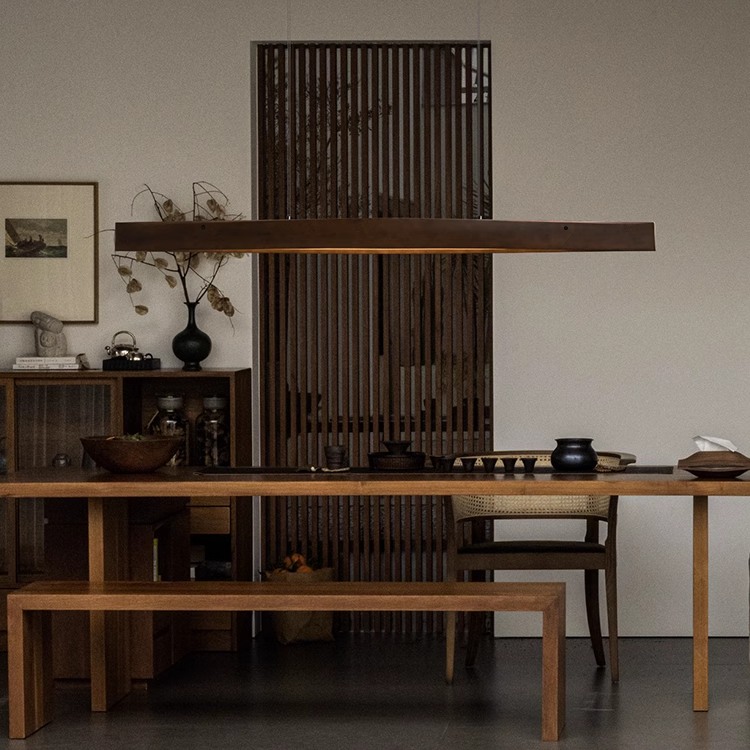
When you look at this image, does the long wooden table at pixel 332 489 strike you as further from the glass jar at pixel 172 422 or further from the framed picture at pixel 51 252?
the framed picture at pixel 51 252

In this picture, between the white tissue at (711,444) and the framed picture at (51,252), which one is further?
the framed picture at (51,252)

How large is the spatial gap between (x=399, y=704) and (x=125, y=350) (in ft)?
8.09

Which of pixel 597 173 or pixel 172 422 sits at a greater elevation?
pixel 597 173

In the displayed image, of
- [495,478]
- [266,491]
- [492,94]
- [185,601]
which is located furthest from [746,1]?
[185,601]

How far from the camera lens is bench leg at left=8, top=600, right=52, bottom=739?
4.56m

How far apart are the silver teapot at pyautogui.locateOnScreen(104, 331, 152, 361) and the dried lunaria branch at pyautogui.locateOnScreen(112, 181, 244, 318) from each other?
17cm

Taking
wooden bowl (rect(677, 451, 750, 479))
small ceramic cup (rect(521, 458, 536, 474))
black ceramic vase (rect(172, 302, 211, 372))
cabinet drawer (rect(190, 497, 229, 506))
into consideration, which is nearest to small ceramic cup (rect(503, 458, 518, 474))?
small ceramic cup (rect(521, 458, 536, 474))

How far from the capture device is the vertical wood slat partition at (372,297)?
21.8ft

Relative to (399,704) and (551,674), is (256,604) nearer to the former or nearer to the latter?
(399,704)

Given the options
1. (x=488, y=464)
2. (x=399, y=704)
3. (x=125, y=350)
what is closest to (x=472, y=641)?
(x=399, y=704)

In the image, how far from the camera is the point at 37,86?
659cm

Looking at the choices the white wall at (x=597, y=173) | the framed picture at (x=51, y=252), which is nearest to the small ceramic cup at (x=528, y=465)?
the white wall at (x=597, y=173)

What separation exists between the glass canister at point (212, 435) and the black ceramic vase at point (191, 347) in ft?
0.68

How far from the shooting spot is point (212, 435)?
6.31m
